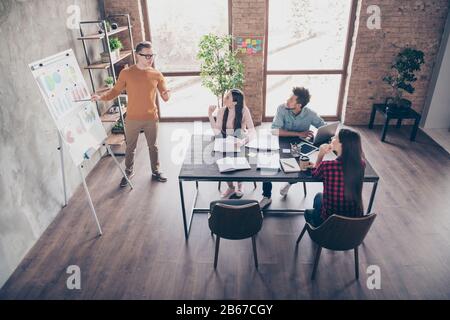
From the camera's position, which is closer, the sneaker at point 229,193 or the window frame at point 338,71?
the sneaker at point 229,193

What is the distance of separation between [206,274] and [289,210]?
131 centimetres

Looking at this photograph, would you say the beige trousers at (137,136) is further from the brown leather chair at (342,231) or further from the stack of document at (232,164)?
the brown leather chair at (342,231)

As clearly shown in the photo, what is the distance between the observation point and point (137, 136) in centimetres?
454

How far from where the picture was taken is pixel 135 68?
420cm

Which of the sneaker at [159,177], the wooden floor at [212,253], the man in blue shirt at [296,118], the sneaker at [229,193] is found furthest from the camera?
the sneaker at [159,177]

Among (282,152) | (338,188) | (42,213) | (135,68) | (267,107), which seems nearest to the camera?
(338,188)

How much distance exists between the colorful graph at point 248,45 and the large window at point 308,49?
12.3 inches

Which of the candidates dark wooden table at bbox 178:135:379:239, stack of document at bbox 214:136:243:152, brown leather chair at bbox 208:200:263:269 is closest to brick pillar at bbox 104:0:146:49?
dark wooden table at bbox 178:135:379:239

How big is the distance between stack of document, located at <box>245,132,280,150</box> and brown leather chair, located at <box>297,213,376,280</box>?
101 centimetres

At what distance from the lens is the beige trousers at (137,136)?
441 cm

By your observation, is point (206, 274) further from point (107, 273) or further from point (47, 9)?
point (47, 9)

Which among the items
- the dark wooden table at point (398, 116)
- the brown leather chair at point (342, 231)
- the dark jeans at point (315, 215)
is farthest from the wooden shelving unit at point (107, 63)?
the dark wooden table at point (398, 116)

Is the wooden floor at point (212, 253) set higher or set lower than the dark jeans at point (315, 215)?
lower
